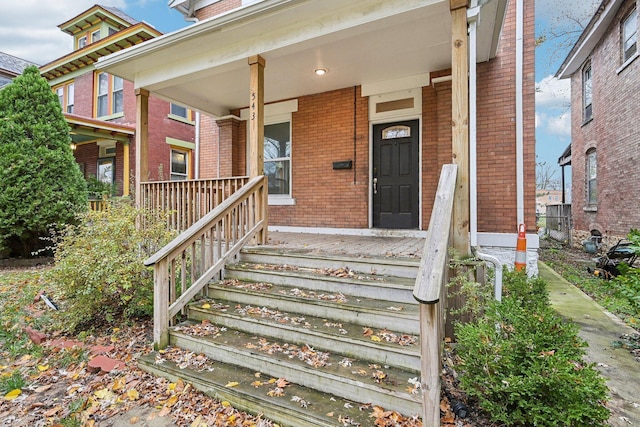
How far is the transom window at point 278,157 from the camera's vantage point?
737cm

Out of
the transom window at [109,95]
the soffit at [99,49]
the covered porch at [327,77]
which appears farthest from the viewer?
the transom window at [109,95]

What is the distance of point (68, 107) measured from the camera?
523 inches

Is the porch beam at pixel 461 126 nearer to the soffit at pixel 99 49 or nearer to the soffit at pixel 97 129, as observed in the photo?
the soffit at pixel 97 129

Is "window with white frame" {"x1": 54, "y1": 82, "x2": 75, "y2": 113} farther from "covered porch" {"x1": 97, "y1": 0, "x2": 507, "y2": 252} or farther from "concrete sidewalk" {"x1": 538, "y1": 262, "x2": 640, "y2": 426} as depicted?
"concrete sidewalk" {"x1": 538, "y1": 262, "x2": 640, "y2": 426}

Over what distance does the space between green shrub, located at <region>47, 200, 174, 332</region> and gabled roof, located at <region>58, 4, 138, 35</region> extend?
1298 cm

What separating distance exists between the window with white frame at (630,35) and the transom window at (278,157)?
29.1 ft

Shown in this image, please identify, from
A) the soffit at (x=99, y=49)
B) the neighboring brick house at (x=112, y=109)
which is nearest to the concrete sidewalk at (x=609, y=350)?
the neighboring brick house at (x=112, y=109)

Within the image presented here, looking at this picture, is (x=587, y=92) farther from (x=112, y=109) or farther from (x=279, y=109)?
(x=112, y=109)

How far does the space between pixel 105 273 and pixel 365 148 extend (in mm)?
4664

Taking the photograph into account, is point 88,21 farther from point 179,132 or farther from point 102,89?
point 179,132

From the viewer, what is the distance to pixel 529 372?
1.96m

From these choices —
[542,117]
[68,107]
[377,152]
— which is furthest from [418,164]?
[542,117]

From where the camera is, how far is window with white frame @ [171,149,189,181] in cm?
1247

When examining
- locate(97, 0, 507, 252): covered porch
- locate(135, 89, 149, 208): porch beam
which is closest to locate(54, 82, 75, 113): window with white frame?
locate(97, 0, 507, 252): covered porch
